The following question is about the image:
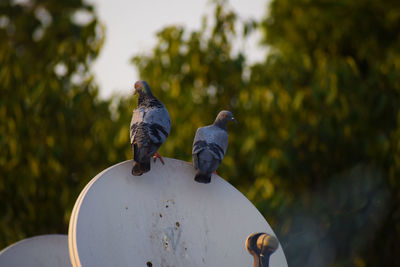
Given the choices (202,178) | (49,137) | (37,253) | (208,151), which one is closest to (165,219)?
(202,178)

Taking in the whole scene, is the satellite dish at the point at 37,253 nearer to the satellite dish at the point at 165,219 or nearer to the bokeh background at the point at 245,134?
the satellite dish at the point at 165,219

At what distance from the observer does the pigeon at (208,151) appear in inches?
133

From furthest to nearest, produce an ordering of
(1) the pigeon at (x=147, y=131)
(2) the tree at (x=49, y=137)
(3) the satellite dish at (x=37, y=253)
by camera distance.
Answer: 1. (2) the tree at (x=49, y=137)
2. (3) the satellite dish at (x=37, y=253)
3. (1) the pigeon at (x=147, y=131)

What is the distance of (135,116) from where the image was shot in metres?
3.53

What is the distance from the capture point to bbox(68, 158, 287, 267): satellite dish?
289cm

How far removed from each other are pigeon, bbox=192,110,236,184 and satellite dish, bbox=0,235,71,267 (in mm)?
1563

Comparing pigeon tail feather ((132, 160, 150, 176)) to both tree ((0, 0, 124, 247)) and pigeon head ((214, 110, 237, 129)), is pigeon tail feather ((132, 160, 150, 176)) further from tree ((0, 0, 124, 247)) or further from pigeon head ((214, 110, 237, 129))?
tree ((0, 0, 124, 247))

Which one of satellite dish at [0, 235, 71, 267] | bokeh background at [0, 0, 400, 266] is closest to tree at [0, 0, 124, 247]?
bokeh background at [0, 0, 400, 266]

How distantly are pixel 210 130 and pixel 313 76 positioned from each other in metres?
5.73

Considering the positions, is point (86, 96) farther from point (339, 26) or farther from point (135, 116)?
point (339, 26)

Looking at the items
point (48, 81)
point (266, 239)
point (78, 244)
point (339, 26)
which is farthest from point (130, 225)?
point (339, 26)

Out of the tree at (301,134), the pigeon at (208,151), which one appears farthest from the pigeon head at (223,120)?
the tree at (301,134)

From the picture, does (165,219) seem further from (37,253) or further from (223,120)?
(37,253)

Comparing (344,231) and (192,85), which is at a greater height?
(192,85)
